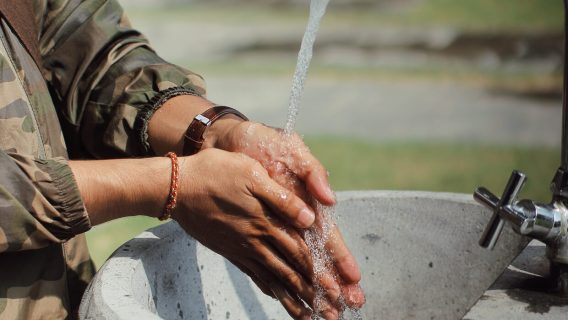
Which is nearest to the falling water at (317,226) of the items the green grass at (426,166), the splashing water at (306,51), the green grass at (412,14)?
the splashing water at (306,51)

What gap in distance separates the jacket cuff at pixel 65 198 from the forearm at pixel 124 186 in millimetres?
31

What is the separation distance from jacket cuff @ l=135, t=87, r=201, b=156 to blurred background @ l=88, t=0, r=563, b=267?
231 centimetres

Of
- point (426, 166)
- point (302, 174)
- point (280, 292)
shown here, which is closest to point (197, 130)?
point (302, 174)

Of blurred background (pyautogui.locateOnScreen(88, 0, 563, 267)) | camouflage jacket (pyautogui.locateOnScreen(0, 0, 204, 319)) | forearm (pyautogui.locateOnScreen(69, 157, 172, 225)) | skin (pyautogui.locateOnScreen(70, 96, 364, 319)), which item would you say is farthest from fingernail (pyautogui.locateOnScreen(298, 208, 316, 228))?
blurred background (pyautogui.locateOnScreen(88, 0, 563, 267))

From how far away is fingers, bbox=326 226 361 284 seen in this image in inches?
59.9

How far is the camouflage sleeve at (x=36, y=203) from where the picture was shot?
131cm

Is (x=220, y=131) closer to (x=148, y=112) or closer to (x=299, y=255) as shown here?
(x=148, y=112)

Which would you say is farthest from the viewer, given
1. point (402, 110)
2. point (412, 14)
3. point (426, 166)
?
point (412, 14)

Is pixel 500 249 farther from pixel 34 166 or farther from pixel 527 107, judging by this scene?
pixel 527 107

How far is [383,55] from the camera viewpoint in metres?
7.88

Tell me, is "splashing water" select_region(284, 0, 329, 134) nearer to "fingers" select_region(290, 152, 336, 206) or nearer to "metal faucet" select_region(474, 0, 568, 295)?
"fingers" select_region(290, 152, 336, 206)

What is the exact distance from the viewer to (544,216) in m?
1.52

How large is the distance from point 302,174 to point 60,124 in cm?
54

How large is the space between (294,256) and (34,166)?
0.42m
